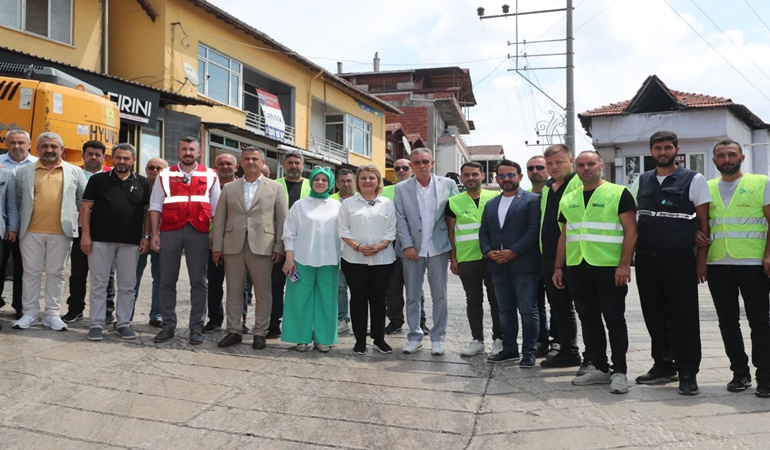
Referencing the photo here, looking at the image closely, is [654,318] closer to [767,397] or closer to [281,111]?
[767,397]

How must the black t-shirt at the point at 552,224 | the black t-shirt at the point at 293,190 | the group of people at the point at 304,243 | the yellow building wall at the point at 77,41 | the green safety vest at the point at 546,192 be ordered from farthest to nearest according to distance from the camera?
the yellow building wall at the point at 77,41 → the black t-shirt at the point at 293,190 → the group of people at the point at 304,243 → the black t-shirt at the point at 552,224 → the green safety vest at the point at 546,192

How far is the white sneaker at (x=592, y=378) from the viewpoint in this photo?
4.67 metres

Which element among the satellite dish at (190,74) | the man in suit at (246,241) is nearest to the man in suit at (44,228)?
the man in suit at (246,241)

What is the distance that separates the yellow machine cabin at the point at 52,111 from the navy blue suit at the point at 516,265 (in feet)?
19.2

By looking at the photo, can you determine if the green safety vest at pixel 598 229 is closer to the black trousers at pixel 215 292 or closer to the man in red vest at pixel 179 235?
the man in red vest at pixel 179 235

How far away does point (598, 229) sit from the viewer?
4.68 meters

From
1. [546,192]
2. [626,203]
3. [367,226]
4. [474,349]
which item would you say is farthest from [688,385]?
[367,226]

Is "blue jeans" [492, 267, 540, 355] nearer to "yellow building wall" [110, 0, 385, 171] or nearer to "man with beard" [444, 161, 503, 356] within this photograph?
"man with beard" [444, 161, 503, 356]

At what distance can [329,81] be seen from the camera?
24906mm

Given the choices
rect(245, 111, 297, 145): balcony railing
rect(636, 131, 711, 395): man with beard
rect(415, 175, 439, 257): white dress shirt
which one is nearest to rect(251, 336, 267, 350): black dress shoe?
rect(415, 175, 439, 257): white dress shirt

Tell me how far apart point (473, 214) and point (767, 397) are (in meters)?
2.69

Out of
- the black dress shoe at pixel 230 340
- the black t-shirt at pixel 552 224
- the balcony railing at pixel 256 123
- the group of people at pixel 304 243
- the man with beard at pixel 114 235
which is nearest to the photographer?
the black t-shirt at pixel 552 224

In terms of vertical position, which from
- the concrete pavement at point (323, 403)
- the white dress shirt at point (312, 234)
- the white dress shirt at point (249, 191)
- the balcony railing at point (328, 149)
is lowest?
the concrete pavement at point (323, 403)

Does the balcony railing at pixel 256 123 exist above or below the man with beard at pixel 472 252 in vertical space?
above
